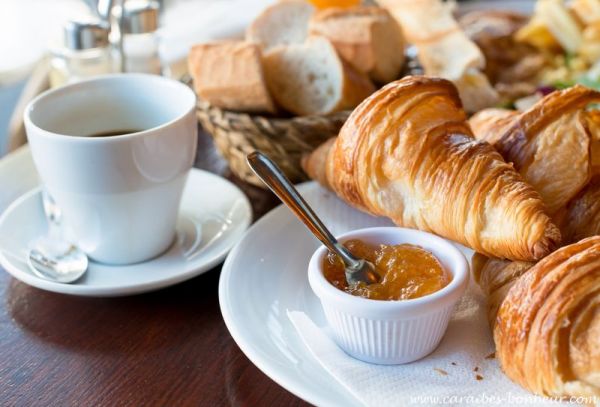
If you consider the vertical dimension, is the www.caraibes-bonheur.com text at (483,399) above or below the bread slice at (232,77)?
below

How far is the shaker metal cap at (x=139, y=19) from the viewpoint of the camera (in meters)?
1.96

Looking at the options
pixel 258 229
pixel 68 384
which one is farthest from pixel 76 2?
pixel 68 384

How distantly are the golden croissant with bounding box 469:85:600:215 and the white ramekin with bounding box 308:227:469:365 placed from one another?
9.8 inches

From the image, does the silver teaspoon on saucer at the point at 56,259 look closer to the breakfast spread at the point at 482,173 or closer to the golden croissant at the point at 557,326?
the breakfast spread at the point at 482,173

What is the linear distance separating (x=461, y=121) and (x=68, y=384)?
0.84m

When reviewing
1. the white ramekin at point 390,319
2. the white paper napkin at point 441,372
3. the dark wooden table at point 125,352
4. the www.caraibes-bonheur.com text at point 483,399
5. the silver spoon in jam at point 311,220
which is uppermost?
the silver spoon in jam at point 311,220

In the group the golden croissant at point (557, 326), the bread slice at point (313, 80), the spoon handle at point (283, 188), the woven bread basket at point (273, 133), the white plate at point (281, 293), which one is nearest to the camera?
the golden croissant at point (557, 326)

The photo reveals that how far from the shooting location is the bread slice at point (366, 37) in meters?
1.77

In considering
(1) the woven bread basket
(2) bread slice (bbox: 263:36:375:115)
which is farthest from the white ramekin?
(2) bread slice (bbox: 263:36:375:115)

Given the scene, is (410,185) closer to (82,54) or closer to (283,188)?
(283,188)

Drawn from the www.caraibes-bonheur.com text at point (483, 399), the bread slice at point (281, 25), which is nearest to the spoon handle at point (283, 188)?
the www.caraibes-bonheur.com text at point (483, 399)

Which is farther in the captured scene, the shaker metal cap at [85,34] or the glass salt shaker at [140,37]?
the glass salt shaker at [140,37]

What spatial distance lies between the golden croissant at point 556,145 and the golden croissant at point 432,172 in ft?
Result: 0.24

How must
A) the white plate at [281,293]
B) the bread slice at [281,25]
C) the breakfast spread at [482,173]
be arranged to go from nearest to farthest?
the white plate at [281,293], the breakfast spread at [482,173], the bread slice at [281,25]
